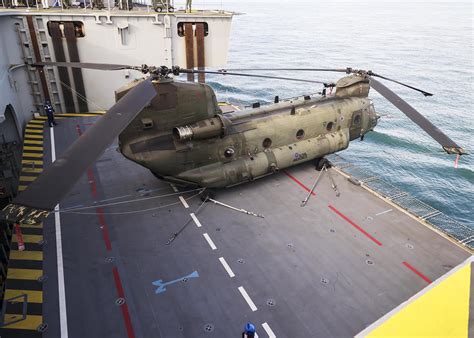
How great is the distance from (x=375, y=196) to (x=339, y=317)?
7297mm

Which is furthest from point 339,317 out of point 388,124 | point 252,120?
point 388,124

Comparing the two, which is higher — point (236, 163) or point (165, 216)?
point (236, 163)

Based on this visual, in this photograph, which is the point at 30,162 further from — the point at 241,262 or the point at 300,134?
the point at 300,134

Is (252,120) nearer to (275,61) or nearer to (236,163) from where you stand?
Answer: (236,163)

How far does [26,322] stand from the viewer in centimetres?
887

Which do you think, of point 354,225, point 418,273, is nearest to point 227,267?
point 354,225

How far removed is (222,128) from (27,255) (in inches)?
327

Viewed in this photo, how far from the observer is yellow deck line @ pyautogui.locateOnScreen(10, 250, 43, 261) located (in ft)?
36.0

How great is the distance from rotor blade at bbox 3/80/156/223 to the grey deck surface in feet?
14.3

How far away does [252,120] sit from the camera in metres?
15.3

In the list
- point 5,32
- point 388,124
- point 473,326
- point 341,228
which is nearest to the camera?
point 473,326

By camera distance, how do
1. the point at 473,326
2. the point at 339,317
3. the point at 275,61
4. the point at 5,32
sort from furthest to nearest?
1. the point at 275,61
2. the point at 5,32
3. the point at 339,317
4. the point at 473,326

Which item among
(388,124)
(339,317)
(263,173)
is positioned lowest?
(388,124)

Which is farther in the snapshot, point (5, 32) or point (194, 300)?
point (5, 32)
